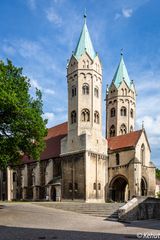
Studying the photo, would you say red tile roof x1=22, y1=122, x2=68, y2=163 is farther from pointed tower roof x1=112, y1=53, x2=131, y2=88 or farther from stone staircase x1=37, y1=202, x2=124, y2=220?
stone staircase x1=37, y1=202, x2=124, y2=220

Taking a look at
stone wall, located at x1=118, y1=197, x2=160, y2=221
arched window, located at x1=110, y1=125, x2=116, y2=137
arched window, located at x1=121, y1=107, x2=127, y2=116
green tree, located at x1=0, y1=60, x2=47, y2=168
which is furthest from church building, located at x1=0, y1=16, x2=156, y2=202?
green tree, located at x1=0, y1=60, x2=47, y2=168

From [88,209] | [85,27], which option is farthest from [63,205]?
[85,27]

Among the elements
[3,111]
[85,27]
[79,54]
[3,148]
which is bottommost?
[3,148]

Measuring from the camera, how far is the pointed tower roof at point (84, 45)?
186 ft

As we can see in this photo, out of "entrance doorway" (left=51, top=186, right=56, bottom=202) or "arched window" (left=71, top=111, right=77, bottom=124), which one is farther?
"entrance doorway" (left=51, top=186, right=56, bottom=202)

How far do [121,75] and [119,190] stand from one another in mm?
25724

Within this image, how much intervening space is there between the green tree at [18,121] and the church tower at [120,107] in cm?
3788

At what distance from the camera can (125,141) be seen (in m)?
56.8

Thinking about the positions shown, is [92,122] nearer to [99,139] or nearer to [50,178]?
[99,139]

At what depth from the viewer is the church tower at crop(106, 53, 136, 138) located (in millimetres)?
70562

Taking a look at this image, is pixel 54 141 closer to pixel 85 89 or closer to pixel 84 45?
pixel 85 89

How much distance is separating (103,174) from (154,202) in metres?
17.9

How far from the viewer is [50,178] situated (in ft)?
192

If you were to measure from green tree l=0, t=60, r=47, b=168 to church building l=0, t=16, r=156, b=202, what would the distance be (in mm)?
18610
